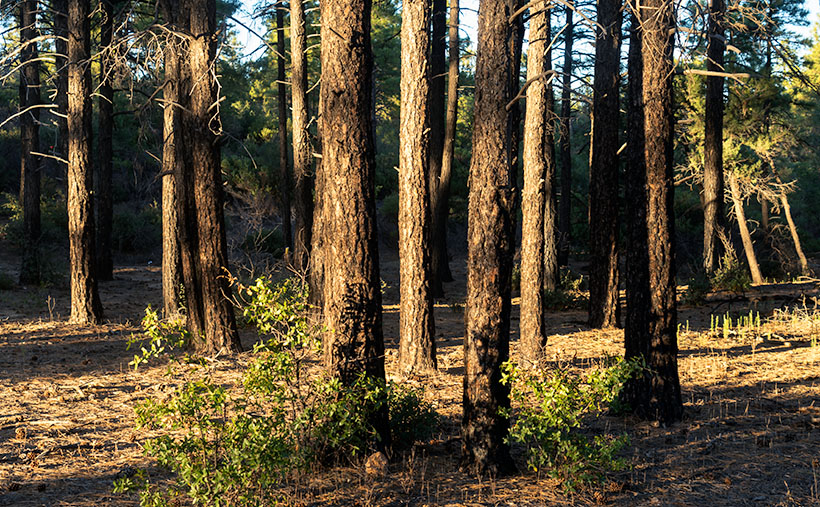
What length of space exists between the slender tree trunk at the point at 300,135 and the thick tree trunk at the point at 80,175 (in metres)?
3.87

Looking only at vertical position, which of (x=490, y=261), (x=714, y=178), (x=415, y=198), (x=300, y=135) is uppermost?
(x=300, y=135)

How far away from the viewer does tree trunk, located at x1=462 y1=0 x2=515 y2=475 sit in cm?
529

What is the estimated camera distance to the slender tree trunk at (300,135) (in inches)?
533

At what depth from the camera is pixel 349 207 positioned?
5672 millimetres

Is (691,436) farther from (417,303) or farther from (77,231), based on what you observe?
(77,231)

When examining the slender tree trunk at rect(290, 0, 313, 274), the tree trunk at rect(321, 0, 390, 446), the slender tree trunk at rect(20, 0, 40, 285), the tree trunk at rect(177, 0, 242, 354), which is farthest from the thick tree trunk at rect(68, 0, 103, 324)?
the tree trunk at rect(321, 0, 390, 446)

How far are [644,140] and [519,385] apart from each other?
3.25 m

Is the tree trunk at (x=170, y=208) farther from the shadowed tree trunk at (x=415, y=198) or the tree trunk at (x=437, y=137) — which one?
the tree trunk at (x=437, y=137)

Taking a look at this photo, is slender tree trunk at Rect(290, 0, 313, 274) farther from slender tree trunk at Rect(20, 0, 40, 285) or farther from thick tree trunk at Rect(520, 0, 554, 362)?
slender tree trunk at Rect(20, 0, 40, 285)

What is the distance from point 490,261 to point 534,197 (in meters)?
4.36

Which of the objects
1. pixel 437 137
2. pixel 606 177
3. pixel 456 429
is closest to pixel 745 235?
pixel 606 177

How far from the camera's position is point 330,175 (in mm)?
5746

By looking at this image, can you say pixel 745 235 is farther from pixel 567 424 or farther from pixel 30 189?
pixel 30 189

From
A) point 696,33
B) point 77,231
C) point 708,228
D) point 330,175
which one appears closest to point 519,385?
point 330,175
